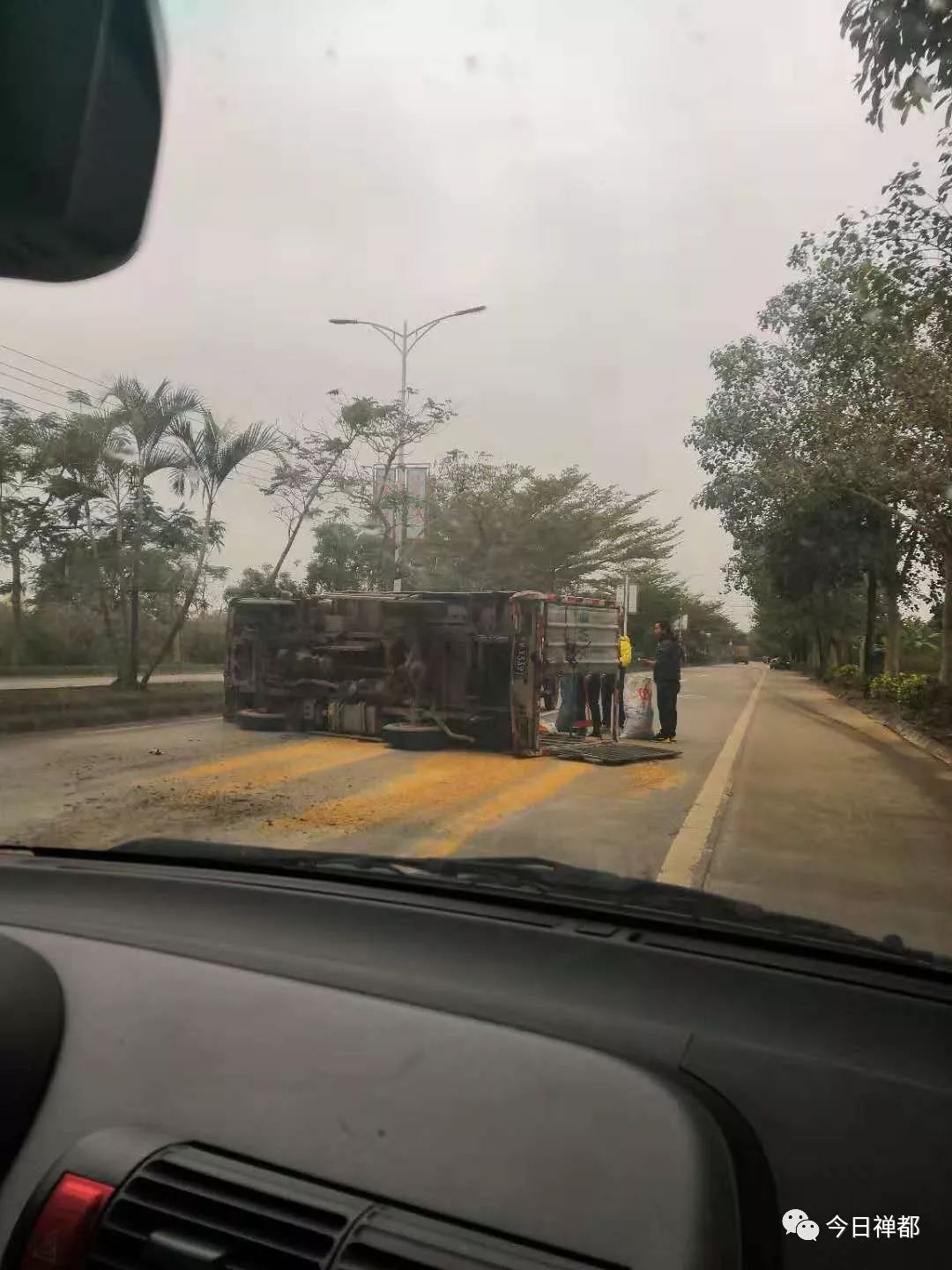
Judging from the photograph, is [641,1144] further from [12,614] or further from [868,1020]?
[12,614]

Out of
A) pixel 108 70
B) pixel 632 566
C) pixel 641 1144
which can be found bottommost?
pixel 641 1144

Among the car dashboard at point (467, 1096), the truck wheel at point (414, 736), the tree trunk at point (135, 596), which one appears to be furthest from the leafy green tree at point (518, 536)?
the car dashboard at point (467, 1096)

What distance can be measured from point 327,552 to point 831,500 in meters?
3.60

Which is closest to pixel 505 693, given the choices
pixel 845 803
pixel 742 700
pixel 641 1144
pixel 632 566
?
pixel 632 566

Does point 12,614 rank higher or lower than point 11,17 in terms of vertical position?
lower

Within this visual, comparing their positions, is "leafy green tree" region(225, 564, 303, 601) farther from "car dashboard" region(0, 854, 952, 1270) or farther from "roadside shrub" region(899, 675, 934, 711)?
"roadside shrub" region(899, 675, 934, 711)

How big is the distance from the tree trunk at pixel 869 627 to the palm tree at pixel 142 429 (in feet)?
28.3

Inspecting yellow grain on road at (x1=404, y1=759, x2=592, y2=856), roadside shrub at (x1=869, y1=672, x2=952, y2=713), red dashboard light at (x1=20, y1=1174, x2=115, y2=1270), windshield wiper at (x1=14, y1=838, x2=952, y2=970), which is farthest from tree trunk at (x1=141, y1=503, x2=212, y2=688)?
roadside shrub at (x1=869, y1=672, x2=952, y2=713)

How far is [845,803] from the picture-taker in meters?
4.19

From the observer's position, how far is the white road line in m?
3.21

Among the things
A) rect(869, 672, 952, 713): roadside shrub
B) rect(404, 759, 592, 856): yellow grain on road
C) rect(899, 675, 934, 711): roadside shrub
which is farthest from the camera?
rect(899, 675, 934, 711): roadside shrub

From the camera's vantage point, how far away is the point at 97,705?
193 inches

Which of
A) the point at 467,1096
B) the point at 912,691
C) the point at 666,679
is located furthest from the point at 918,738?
the point at 467,1096

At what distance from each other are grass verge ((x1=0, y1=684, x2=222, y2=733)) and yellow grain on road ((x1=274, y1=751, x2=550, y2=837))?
1095 mm
